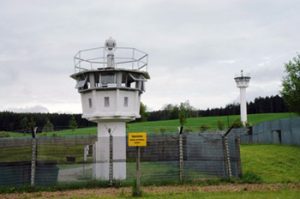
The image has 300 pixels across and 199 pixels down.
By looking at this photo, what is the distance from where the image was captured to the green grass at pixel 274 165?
67.7ft

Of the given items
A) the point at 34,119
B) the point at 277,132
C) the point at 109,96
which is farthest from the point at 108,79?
the point at 34,119

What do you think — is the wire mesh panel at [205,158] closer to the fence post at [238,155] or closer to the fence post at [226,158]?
the fence post at [226,158]

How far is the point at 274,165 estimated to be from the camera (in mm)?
23906

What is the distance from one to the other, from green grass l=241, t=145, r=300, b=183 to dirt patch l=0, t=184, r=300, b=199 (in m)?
2.19

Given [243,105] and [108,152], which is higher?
[243,105]

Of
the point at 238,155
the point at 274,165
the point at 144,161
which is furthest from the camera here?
the point at 274,165

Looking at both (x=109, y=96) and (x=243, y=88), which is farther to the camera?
(x=243, y=88)

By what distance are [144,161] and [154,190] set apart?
13.8ft

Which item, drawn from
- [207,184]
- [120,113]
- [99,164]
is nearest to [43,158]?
[99,164]

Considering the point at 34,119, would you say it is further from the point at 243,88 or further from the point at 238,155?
the point at 238,155

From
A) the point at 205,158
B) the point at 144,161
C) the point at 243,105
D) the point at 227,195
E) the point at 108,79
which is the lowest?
the point at 227,195

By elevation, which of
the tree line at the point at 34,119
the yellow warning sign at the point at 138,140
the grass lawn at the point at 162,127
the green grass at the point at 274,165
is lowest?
the green grass at the point at 274,165

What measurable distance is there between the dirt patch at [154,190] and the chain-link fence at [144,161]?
1.33 m

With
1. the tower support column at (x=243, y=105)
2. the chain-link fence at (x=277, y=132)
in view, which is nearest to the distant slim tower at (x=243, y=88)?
the tower support column at (x=243, y=105)
